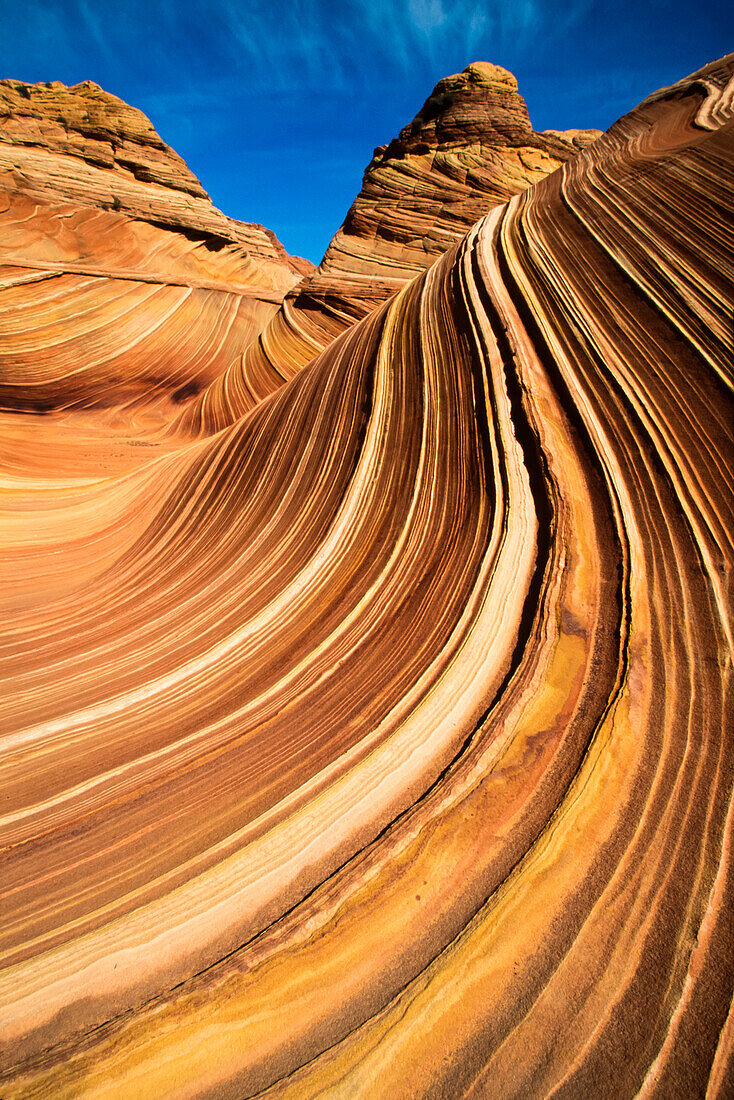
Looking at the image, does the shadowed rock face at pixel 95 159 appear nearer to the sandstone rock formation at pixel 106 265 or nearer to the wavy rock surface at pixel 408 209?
the sandstone rock formation at pixel 106 265

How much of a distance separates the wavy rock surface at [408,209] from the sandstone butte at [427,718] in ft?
11.2

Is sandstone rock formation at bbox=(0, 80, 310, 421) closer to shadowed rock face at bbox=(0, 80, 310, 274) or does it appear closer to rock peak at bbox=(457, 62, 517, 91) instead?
shadowed rock face at bbox=(0, 80, 310, 274)

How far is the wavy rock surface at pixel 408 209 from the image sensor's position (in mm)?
6910

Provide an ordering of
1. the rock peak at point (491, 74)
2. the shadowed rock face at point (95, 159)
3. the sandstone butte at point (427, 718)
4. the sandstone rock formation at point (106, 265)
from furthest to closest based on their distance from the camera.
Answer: the rock peak at point (491, 74) < the shadowed rock face at point (95, 159) < the sandstone rock formation at point (106, 265) < the sandstone butte at point (427, 718)

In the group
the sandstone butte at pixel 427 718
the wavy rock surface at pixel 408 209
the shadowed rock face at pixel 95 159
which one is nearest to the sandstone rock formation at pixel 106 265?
the shadowed rock face at pixel 95 159

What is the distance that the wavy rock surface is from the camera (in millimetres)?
6910

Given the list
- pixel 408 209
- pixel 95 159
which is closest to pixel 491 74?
pixel 408 209

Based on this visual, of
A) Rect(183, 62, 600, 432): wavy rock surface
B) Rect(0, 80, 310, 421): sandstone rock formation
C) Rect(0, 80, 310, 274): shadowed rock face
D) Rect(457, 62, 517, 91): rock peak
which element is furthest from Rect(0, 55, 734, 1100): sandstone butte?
Rect(0, 80, 310, 274): shadowed rock face

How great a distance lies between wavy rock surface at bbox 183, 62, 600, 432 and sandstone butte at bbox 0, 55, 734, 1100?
3422 mm

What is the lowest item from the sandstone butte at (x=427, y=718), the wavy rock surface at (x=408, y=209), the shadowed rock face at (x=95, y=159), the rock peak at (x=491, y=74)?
the sandstone butte at (x=427, y=718)

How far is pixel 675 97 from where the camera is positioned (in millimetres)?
4848

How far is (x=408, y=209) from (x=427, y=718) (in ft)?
27.5

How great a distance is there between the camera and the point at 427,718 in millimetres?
1352

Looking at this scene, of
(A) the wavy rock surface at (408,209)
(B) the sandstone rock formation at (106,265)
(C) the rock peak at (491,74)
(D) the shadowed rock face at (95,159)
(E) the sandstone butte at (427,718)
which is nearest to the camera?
(E) the sandstone butte at (427,718)
